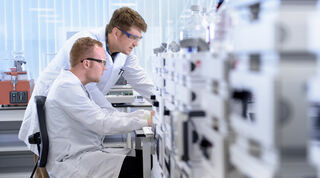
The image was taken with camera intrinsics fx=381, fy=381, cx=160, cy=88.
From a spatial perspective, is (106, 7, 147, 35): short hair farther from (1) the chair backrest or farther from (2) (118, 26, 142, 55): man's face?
(1) the chair backrest

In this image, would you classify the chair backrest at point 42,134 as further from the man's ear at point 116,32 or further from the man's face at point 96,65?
the man's ear at point 116,32

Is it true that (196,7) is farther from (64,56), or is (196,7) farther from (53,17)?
(53,17)

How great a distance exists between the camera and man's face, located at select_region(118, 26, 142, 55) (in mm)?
2334

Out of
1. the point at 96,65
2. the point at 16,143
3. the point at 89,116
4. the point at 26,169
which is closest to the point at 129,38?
the point at 96,65

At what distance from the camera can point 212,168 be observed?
834 mm

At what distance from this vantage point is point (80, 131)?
1945 millimetres

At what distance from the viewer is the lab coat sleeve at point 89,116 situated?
6.15 feet

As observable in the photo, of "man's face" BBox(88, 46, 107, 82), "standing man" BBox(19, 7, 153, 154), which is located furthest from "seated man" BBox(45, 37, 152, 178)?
"standing man" BBox(19, 7, 153, 154)

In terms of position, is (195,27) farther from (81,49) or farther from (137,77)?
(137,77)

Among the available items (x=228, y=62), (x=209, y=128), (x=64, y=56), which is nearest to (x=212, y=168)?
(x=209, y=128)

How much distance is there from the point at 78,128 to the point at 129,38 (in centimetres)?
69

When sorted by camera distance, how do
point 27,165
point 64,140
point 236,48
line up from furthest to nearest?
point 27,165 → point 64,140 → point 236,48

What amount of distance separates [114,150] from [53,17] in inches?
103

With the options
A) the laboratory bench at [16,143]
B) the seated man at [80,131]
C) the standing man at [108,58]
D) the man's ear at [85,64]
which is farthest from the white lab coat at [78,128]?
the laboratory bench at [16,143]
